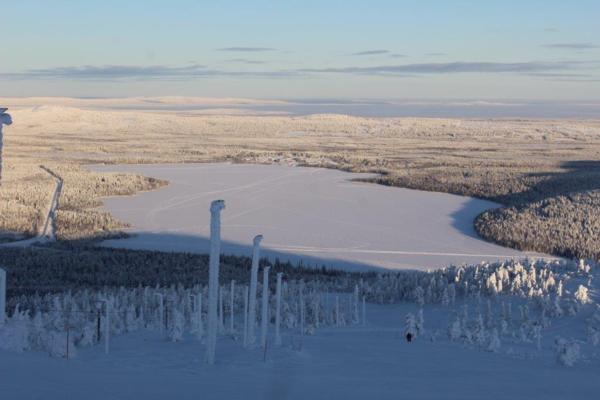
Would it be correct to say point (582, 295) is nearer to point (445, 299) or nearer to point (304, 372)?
point (445, 299)

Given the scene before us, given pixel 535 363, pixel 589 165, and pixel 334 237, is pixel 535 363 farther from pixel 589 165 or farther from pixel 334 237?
pixel 589 165

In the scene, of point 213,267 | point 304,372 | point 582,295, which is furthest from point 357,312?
point 213,267

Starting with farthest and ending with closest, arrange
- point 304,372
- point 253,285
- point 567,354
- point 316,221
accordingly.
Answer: point 316,221 < point 567,354 < point 253,285 < point 304,372

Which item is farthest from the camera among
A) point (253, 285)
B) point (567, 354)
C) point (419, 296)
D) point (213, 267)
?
point (419, 296)

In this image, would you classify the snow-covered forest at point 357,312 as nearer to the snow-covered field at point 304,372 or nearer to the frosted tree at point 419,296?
the frosted tree at point 419,296

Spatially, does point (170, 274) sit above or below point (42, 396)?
below

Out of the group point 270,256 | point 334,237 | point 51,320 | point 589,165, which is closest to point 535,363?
point 51,320
